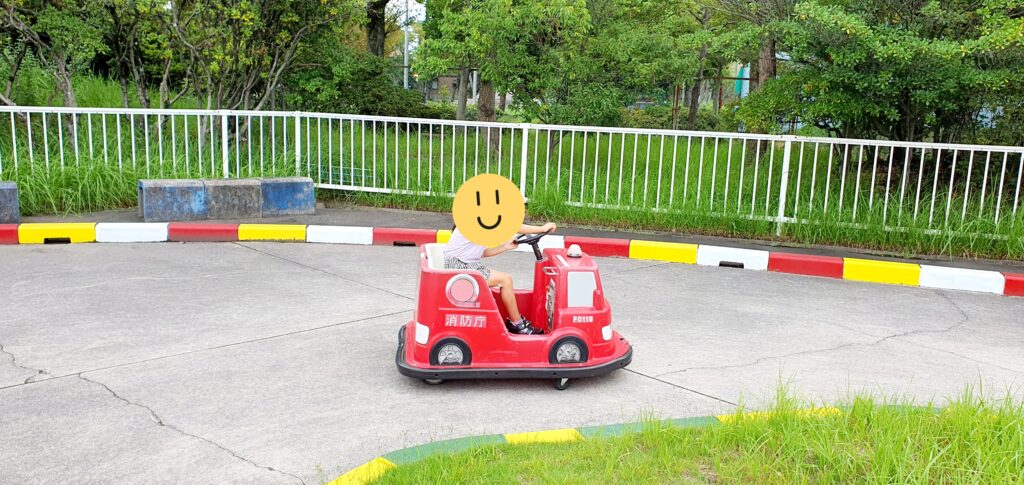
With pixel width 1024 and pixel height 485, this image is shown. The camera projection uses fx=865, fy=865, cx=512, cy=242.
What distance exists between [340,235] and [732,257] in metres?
3.79

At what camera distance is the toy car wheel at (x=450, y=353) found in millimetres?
4309

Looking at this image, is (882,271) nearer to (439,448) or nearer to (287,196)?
(439,448)

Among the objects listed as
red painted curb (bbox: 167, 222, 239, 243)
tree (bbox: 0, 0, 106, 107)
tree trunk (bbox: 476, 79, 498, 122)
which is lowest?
red painted curb (bbox: 167, 222, 239, 243)

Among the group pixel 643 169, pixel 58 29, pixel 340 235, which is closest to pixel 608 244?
pixel 643 169

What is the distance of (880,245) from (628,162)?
3.24m

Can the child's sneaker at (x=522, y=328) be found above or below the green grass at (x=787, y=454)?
above

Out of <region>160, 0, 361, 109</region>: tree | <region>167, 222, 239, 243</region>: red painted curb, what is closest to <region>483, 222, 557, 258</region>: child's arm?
<region>167, 222, 239, 243</region>: red painted curb

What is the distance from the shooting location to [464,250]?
4695 millimetres

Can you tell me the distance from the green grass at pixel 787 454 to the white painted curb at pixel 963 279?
13.3 feet

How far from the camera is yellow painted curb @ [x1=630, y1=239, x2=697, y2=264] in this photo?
26.4ft

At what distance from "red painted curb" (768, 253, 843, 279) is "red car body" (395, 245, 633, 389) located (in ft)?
12.3

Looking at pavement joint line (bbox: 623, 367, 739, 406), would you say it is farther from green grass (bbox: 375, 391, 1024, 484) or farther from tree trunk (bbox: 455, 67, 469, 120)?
tree trunk (bbox: 455, 67, 469, 120)

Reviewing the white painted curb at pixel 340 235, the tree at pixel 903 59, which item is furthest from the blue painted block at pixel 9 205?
the tree at pixel 903 59

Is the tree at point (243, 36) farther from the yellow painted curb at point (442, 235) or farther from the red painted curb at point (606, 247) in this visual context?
the red painted curb at point (606, 247)
